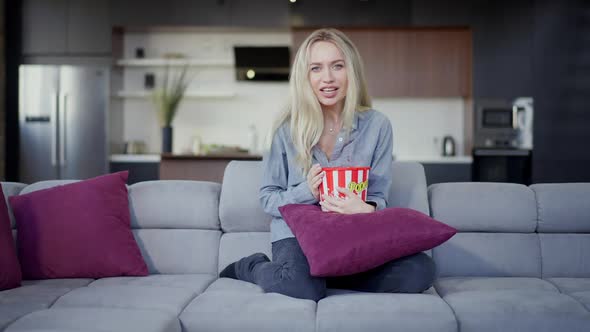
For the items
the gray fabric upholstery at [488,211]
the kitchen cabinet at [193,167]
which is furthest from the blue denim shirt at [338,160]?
the kitchen cabinet at [193,167]

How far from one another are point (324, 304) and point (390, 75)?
14.6ft

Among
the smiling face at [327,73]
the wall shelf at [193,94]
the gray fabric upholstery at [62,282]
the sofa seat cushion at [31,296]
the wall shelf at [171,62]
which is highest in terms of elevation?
the wall shelf at [171,62]

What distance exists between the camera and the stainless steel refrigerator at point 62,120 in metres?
5.72

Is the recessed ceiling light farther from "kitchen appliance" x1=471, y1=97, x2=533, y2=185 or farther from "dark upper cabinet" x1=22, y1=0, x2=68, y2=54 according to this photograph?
"kitchen appliance" x1=471, y1=97, x2=533, y2=185

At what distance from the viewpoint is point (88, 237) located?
6.96 feet

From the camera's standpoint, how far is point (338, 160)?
2.14 metres

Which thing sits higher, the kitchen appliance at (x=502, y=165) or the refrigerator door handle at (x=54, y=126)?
the refrigerator door handle at (x=54, y=126)

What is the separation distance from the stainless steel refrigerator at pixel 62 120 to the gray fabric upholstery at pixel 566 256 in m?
4.51

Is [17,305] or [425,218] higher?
[425,218]

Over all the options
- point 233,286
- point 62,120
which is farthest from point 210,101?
point 233,286

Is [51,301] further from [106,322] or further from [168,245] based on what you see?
[168,245]

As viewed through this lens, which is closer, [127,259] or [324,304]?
[324,304]

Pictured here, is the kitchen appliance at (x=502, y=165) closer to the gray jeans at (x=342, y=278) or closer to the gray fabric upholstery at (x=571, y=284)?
the gray fabric upholstery at (x=571, y=284)

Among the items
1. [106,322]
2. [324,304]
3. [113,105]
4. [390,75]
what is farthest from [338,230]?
[113,105]
